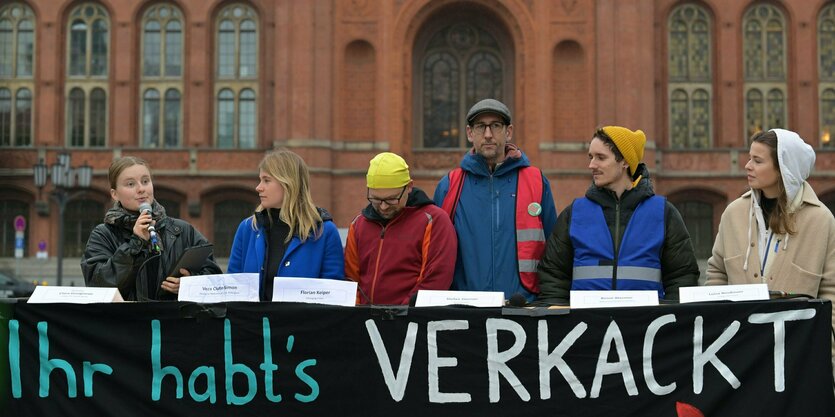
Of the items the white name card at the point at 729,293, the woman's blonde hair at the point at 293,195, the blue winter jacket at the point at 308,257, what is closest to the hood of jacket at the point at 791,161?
the white name card at the point at 729,293

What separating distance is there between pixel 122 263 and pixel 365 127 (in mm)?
27307

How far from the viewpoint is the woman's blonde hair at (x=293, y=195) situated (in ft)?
19.2

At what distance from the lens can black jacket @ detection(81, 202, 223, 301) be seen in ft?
18.9

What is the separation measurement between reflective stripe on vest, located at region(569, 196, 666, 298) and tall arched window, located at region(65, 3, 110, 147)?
3189 centimetres

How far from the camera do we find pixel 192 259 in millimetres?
5684

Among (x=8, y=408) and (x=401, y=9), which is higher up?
(x=401, y=9)

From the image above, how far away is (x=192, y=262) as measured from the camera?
18.7 ft

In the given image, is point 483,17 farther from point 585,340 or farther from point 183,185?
point 585,340

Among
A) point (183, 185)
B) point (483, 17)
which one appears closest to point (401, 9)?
point (483, 17)

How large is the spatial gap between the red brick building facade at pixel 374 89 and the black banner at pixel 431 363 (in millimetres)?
27298

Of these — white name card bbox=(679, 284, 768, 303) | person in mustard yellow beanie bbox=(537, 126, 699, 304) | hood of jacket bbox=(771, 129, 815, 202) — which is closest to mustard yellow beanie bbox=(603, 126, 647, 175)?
person in mustard yellow beanie bbox=(537, 126, 699, 304)

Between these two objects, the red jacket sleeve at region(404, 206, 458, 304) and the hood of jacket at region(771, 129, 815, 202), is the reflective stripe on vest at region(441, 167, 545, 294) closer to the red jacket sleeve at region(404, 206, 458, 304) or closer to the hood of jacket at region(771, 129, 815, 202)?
the red jacket sleeve at region(404, 206, 458, 304)

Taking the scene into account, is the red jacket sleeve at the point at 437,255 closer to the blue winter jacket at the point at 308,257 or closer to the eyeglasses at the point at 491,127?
the blue winter jacket at the point at 308,257

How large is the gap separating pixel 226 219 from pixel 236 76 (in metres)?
5.46
